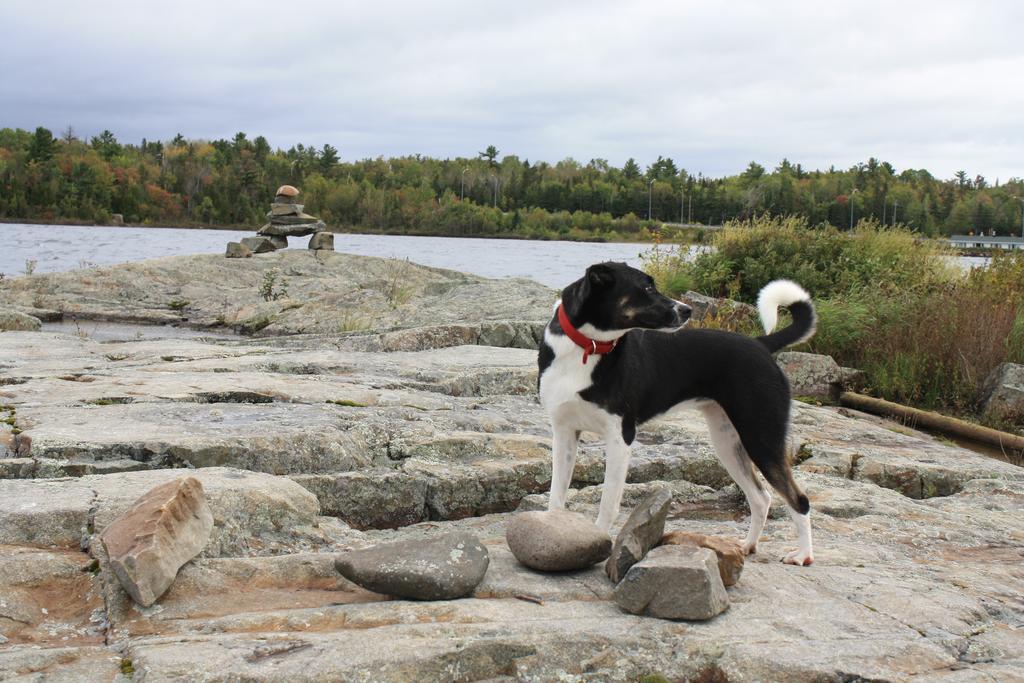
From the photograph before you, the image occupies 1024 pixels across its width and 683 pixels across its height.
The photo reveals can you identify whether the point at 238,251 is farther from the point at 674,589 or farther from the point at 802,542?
the point at 674,589

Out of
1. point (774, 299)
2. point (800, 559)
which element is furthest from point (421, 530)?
point (774, 299)

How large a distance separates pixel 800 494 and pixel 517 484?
A: 6.54 ft

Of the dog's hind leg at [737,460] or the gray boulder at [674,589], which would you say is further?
the dog's hind leg at [737,460]

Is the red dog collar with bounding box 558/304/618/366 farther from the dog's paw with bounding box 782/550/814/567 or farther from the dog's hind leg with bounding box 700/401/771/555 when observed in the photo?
the dog's paw with bounding box 782/550/814/567

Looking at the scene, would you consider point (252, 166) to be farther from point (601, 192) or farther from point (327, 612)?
point (327, 612)

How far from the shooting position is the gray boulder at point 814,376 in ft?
40.4

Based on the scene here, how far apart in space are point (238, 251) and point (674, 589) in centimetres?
2376

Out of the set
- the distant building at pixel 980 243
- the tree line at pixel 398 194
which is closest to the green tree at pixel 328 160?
the tree line at pixel 398 194

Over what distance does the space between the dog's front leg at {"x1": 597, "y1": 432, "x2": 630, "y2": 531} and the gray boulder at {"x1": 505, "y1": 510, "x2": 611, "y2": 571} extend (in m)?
0.32

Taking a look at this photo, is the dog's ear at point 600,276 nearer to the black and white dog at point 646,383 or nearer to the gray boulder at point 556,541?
the black and white dog at point 646,383

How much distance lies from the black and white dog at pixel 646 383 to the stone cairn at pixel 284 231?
22410mm

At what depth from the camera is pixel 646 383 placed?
17.1ft

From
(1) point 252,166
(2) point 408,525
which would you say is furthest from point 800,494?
(1) point 252,166

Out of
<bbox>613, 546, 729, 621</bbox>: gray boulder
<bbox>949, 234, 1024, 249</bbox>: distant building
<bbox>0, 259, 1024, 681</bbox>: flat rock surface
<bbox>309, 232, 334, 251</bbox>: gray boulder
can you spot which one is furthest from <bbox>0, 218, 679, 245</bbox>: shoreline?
<bbox>613, 546, 729, 621</bbox>: gray boulder
